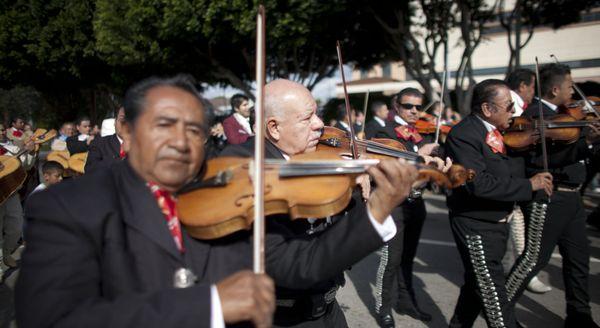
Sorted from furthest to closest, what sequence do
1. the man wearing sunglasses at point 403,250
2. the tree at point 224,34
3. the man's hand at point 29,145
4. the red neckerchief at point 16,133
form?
the tree at point 224,34 < the red neckerchief at point 16,133 < the man's hand at point 29,145 < the man wearing sunglasses at point 403,250

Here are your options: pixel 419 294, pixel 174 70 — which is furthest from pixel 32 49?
pixel 419 294

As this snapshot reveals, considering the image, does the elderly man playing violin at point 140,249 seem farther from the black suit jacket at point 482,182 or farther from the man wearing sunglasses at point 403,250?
the man wearing sunglasses at point 403,250

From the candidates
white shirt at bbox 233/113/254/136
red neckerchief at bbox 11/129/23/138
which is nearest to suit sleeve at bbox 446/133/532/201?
white shirt at bbox 233/113/254/136

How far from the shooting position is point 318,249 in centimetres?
162

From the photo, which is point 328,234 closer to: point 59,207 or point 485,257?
point 59,207

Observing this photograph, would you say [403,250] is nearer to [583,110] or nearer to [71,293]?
[583,110]

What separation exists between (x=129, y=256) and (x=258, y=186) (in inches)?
19.1

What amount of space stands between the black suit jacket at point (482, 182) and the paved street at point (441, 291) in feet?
4.45

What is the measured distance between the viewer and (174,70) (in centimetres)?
1752

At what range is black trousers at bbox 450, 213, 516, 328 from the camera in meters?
2.97

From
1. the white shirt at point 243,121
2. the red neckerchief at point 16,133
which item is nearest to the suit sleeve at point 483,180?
the white shirt at point 243,121

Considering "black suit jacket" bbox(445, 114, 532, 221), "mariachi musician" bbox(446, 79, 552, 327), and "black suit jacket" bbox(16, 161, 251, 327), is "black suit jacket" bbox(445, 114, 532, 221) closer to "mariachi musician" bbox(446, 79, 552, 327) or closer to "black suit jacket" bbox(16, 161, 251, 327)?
"mariachi musician" bbox(446, 79, 552, 327)

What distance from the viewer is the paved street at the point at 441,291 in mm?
4012

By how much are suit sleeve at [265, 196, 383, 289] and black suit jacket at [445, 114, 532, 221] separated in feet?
5.76
